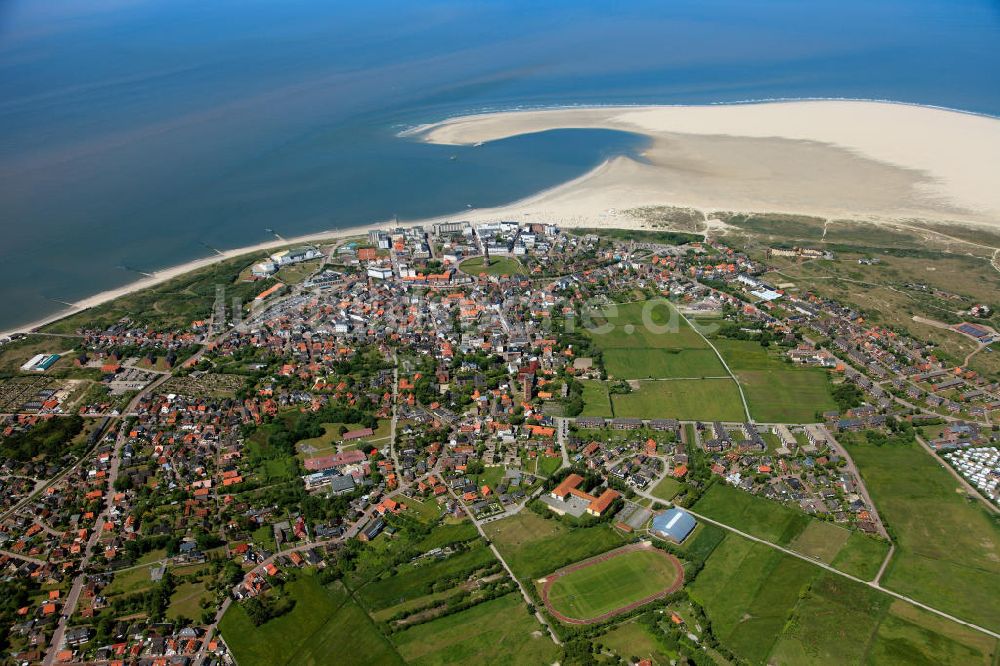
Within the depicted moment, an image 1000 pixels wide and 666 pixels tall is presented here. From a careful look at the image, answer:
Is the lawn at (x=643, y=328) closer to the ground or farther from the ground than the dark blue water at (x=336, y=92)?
closer to the ground

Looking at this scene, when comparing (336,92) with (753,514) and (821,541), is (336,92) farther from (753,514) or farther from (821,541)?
(821,541)

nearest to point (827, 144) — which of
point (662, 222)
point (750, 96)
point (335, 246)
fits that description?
point (750, 96)

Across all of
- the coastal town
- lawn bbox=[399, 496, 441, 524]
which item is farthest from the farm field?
lawn bbox=[399, 496, 441, 524]

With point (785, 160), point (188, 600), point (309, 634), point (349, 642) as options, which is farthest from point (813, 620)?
point (785, 160)

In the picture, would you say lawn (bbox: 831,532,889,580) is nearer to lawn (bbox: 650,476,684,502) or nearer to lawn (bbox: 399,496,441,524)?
lawn (bbox: 650,476,684,502)

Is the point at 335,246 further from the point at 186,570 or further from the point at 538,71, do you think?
the point at 538,71

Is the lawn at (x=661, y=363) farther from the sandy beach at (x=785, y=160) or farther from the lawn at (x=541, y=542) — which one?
the sandy beach at (x=785, y=160)

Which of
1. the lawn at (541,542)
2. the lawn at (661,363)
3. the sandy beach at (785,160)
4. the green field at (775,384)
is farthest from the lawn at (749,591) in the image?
the sandy beach at (785,160)
